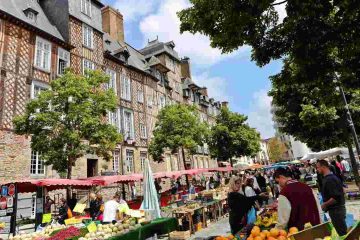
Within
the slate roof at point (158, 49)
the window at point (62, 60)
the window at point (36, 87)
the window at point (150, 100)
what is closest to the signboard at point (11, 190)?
the window at point (36, 87)

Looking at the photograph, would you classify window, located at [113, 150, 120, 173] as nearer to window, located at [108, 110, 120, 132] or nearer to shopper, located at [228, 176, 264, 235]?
window, located at [108, 110, 120, 132]

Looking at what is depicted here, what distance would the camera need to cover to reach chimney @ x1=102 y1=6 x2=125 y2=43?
31438 millimetres

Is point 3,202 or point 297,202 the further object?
point 3,202

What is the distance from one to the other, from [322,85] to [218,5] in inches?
140

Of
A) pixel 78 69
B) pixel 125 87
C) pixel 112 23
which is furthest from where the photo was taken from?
pixel 112 23

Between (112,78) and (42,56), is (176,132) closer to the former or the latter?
(112,78)

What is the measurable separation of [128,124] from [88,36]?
802 cm

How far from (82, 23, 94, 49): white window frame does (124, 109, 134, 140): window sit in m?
6.29

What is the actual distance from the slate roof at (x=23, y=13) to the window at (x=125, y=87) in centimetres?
685

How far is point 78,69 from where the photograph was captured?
21.6 meters

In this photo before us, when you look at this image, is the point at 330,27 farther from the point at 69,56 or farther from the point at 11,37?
the point at 69,56

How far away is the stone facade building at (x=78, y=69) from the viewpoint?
16516 millimetres

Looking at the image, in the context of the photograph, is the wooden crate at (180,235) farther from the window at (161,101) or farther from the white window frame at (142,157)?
the window at (161,101)

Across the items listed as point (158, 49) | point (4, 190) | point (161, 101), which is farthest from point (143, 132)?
point (4, 190)
